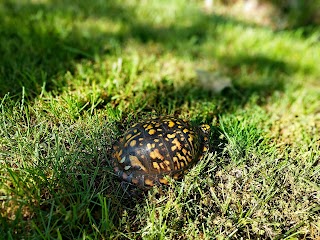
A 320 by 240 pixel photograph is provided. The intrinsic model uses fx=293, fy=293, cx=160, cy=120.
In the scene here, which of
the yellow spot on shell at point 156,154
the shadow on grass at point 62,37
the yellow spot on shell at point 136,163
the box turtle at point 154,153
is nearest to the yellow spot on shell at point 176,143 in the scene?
the box turtle at point 154,153

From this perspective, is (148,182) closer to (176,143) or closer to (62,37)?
(176,143)

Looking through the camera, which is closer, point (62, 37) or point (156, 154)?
point (156, 154)

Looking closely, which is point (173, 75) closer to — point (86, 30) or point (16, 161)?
point (86, 30)

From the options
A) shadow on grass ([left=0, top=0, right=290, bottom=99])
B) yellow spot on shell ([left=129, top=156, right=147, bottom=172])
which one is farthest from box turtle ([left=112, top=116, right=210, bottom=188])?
shadow on grass ([left=0, top=0, right=290, bottom=99])

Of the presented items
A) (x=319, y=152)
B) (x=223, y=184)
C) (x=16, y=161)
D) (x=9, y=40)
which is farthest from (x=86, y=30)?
(x=319, y=152)

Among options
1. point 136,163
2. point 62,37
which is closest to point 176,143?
point 136,163

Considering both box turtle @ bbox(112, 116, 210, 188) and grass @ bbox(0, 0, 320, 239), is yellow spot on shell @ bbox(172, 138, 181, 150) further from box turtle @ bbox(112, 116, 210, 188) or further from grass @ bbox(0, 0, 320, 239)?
grass @ bbox(0, 0, 320, 239)
